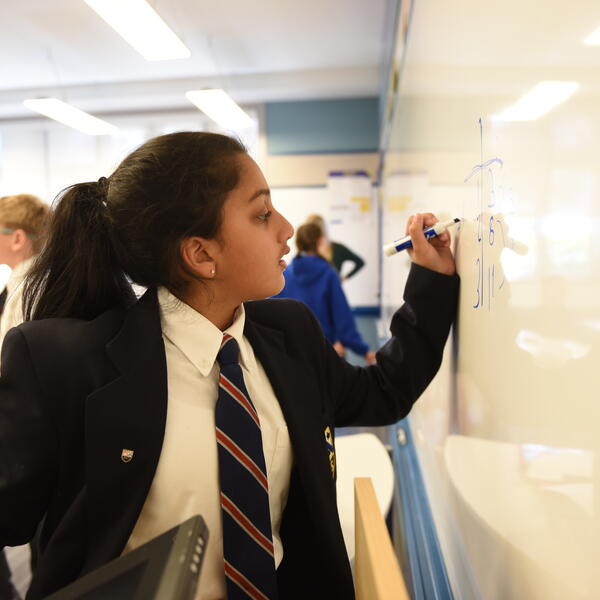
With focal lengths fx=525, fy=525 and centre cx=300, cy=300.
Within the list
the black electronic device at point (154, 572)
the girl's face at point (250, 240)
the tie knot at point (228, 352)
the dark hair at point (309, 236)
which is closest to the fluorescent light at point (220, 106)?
the dark hair at point (309, 236)

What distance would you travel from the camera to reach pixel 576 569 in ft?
1.26

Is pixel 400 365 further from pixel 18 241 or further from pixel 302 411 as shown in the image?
pixel 18 241

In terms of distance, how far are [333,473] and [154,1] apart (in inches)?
133

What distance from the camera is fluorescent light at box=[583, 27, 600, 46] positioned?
1.09 feet

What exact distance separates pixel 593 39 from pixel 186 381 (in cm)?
69

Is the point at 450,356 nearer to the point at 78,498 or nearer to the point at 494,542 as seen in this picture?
the point at 494,542

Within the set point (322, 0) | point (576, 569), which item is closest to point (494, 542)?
point (576, 569)

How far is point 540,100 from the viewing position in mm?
438

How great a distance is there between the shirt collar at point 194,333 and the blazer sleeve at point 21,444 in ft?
0.70

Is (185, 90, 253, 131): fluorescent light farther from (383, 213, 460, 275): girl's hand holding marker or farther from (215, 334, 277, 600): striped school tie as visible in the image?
(215, 334, 277, 600): striped school tie

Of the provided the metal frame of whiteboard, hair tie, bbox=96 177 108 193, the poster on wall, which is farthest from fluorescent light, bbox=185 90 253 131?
hair tie, bbox=96 177 108 193

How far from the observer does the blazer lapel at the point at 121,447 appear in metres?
0.74

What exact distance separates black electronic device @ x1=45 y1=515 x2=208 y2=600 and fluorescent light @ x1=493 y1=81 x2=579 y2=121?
46 centimetres

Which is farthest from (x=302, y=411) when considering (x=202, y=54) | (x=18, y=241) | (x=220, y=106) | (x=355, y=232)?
(x=355, y=232)
